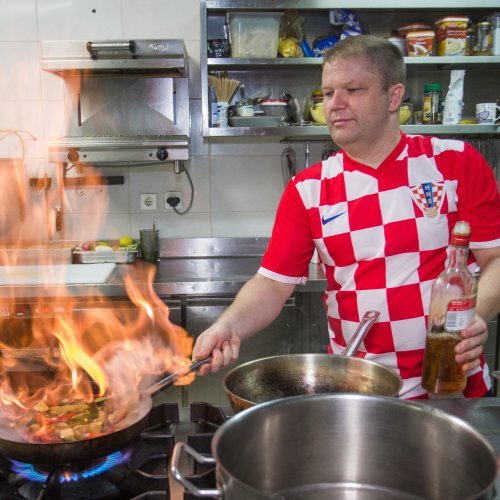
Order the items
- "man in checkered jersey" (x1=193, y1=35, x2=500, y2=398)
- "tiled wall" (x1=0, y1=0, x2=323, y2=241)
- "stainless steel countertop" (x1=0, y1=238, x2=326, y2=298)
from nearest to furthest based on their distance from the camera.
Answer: "man in checkered jersey" (x1=193, y1=35, x2=500, y2=398) < "stainless steel countertop" (x1=0, y1=238, x2=326, y2=298) < "tiled wall" (x1=0, y1=0, x2=323, y2=241)

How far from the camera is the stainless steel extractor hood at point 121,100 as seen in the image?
275cm

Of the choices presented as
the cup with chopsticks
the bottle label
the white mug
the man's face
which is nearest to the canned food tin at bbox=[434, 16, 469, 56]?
the white mug

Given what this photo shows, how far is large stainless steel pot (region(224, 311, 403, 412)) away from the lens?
Answer: 1114 mm

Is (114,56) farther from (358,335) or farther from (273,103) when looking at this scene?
(358,335)

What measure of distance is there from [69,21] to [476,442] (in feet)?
10.9

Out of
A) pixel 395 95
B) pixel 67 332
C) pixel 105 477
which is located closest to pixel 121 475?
pixel 105 477

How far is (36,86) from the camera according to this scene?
11.0 feet

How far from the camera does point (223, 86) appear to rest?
3.02m

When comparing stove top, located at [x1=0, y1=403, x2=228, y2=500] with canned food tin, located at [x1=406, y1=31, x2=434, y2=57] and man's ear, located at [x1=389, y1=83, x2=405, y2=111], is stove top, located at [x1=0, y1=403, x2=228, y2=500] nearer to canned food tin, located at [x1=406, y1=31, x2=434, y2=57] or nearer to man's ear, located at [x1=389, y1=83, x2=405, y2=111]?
man's ear, located at [x1=389, y1=83, x2=405, y2=111]

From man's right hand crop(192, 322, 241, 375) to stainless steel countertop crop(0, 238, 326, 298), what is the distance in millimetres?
1325

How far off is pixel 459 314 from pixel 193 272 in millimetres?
2048

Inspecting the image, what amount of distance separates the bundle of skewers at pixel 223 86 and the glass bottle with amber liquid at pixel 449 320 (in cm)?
214

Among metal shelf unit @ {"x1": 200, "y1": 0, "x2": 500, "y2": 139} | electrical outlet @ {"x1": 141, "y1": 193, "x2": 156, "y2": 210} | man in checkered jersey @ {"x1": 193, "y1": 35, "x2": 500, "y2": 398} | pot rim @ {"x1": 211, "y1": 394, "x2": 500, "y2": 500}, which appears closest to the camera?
pot rim @ {"x1": 211, "y1": 394, "x2": 500, "y2": 500}

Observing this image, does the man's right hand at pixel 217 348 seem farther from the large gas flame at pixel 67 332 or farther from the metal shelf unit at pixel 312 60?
the metal shelf unit at pixel 312 60
